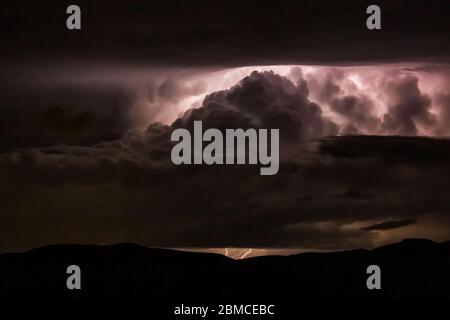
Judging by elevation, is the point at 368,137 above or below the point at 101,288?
above
